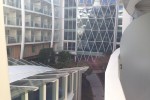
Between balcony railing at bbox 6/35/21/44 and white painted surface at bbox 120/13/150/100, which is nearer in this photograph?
white painted surface at bbox 120/13/150/100

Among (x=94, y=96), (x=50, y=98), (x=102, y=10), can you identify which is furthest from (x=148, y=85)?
(x=102, y=10)

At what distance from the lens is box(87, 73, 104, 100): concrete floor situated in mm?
6180

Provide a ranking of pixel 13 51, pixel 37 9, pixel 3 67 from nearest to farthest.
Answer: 1. pixel 3 67
2. pixel 13 51
3. pixel 37 9

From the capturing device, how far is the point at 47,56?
5.93 m

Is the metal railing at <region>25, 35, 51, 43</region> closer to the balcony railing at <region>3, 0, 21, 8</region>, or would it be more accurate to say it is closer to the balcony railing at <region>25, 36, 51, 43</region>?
A: the balcony railing at <region>25, 36, 51, 43</region>

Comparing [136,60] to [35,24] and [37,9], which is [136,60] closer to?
[35,24]

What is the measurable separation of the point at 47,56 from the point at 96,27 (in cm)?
421

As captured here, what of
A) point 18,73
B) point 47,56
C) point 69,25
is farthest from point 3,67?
point 69,25

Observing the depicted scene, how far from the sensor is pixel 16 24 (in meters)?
5.61

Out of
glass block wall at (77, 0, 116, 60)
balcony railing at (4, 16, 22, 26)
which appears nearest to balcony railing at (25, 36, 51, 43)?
balcony railing at (4, 16, 22, 26)

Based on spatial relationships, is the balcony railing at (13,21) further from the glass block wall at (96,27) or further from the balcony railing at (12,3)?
the glass block wall at (96,27)

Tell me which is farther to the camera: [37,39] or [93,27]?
[93,27]

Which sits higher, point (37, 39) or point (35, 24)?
point (35, 24)

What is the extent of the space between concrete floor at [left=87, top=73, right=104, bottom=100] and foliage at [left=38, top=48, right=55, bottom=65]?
1.54 metres
